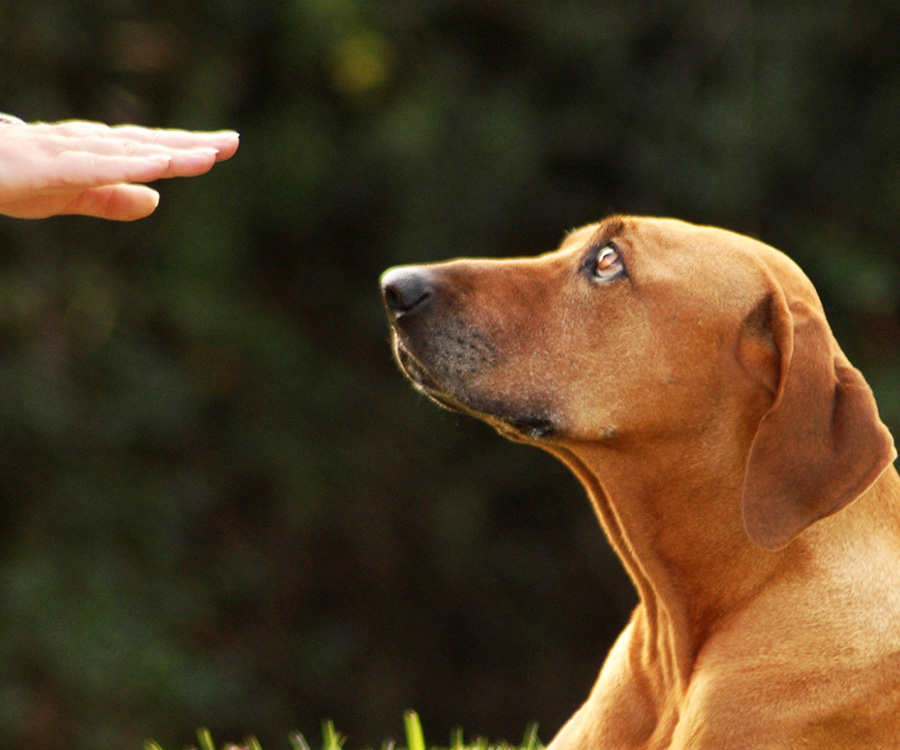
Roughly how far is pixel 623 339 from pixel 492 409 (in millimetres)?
364

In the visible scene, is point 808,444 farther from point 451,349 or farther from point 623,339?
point 451,349

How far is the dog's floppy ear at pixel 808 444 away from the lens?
3.02 m

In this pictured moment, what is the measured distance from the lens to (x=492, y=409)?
332cm

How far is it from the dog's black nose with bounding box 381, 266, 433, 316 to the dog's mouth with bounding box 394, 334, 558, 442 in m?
0.10

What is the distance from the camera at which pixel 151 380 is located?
9094mm

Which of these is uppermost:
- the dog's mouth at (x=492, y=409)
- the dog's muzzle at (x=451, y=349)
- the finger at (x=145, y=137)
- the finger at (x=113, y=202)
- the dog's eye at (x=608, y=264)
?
the finger at (x=145, y=137)

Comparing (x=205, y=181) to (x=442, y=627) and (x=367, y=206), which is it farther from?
(x=442, y=627)

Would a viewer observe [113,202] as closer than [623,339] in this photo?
→ No

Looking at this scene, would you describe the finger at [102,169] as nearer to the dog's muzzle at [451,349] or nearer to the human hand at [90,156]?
the human hand at [90,156]

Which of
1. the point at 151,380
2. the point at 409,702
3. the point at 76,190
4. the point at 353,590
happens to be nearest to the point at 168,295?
the point at 151,380

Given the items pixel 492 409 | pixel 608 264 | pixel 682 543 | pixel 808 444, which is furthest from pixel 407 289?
pixel 808 444

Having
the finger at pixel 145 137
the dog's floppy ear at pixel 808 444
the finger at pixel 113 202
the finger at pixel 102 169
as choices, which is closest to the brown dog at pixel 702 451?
the dog's floppy ear at pixel 808 444

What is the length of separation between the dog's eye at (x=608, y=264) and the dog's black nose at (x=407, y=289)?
0.43 meters

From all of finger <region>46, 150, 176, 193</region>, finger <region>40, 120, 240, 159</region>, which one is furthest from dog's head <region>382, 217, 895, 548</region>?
finger <region>46, 150, 176, 193</region>
